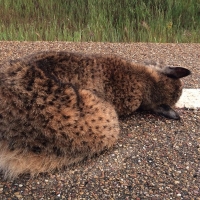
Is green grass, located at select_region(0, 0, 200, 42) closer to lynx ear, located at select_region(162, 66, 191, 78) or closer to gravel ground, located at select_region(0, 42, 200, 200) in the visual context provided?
lynx ear, located at select_region(162, 66, 191, 78)

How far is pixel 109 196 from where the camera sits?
2725 millimetres

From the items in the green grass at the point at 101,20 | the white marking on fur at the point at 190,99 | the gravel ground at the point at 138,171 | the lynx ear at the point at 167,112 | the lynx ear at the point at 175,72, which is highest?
the lynx ear at the point at 175,72

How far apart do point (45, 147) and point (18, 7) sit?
6.07m

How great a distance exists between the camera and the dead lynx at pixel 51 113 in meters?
2.83

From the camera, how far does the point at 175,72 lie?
3.76 meters

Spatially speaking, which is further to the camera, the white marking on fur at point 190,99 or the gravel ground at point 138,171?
the white marking on fur at point 190,99

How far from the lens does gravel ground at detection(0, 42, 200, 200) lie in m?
2.75

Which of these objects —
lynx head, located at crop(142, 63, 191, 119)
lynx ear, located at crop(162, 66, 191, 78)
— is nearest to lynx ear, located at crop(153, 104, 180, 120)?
lynx head, located at crop(142, 63, 191, 119)

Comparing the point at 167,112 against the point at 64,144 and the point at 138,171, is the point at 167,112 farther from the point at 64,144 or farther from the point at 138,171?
the point at 64,144

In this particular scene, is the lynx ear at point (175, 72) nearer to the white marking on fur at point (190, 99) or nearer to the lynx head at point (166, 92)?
the lynx head at point (166, 92)

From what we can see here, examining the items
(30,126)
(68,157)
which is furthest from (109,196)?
(30,126)

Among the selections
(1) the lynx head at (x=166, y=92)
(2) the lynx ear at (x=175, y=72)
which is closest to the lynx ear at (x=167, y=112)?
(1) the lynx head at (x=166, y=92)

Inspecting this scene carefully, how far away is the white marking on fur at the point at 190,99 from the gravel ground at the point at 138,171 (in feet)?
0.30

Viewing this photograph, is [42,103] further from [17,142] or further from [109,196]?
[109,196]
